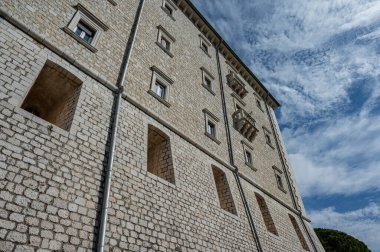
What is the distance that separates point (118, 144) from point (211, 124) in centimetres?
694

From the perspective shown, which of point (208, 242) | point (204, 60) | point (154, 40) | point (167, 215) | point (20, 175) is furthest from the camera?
point (204, 60)

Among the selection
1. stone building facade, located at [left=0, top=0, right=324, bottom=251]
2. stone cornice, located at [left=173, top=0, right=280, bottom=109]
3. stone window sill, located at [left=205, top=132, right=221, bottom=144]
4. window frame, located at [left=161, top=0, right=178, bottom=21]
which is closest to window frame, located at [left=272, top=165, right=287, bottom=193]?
stone building facade, located at [left=0, top=0, right=324, bottom=251]

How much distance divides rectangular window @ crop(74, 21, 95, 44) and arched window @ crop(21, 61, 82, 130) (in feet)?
6.33

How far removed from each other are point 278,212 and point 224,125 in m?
5.77

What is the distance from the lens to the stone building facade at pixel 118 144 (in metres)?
5.04

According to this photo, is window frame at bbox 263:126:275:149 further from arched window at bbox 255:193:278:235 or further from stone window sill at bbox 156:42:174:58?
stone window sill at bbox 156:42:174:58

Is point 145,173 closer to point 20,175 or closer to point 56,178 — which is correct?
point 56,178

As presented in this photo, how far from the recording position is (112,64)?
898 centimetres

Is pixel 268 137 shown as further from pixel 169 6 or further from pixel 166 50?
pixel 169 6

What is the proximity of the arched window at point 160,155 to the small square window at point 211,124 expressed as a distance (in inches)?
131

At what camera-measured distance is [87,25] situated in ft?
30.0

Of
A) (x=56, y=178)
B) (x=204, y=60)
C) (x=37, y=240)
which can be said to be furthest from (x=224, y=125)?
(x=37, y=240)

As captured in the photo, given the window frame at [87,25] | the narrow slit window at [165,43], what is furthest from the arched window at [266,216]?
the window frame at [87,25]

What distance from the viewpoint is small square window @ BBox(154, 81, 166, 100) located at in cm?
1066
